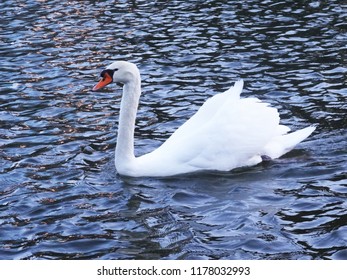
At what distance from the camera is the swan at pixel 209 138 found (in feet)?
35.5

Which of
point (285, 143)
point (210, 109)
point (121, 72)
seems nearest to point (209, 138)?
point (210, 109)

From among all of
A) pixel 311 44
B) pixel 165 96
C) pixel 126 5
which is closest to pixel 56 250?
pixel 165 96

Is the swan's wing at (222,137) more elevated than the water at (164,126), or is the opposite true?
the swan's wing at (222,137)

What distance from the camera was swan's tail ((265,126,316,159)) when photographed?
439 inches

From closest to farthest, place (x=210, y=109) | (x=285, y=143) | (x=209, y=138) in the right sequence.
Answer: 1. (x=209, y=138)
2. (x=210, y=109)
3. (x=285, y=143)

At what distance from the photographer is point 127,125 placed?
11.1 metres

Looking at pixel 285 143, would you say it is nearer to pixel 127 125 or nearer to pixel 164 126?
pixel 127 125

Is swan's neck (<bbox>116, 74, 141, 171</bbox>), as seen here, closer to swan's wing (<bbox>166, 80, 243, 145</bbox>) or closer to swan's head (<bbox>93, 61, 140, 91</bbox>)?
swan's head (<bbox>93, 61, 140, 91</bbox>)

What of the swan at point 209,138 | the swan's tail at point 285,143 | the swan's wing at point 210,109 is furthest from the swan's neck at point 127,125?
the swan's tail at point 285,143

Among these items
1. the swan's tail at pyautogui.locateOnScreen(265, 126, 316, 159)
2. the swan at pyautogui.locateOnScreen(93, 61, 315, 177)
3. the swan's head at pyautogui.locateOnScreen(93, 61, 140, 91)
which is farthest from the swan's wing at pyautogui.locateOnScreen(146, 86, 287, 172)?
the swan's head at pyautogui.locateOnScreen(93, 61, 140, 91)

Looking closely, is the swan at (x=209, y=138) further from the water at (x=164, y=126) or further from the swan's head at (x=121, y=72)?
the water at (x=164, y=126)

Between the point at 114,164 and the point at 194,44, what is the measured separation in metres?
6.14

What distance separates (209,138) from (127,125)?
1126 mm

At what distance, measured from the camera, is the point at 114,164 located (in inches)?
453
